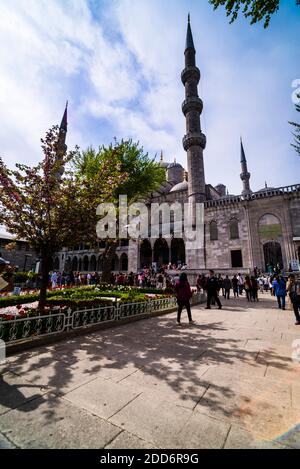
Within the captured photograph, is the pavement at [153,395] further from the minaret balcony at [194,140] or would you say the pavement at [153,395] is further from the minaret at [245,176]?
the minaret at [245,176]

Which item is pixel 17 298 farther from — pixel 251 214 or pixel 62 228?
pixel 251 214

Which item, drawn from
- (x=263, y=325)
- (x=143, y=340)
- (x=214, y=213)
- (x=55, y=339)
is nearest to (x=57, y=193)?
(x=55, y=339)

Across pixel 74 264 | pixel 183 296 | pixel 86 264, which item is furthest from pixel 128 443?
pixel 74 264

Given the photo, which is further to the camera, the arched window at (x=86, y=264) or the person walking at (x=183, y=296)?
the arched window at (x=86, y=264)

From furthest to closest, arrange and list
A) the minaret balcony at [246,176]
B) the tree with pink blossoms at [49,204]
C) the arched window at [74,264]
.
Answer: the arched window at [74,264]
the minaret balcony at [246,176]
the tree with pink blossoms at [49,204]

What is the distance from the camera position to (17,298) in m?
10.7

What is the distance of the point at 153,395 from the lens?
2.84 meters

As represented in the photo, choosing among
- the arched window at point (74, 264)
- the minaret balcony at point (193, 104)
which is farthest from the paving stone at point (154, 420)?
the arched window at point (74, 264)

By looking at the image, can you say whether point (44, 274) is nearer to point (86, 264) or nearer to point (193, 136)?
point (193, 136)

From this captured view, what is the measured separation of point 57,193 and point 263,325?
7.78m

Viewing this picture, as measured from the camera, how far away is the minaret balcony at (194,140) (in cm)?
2700

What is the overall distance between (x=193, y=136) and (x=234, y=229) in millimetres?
12815

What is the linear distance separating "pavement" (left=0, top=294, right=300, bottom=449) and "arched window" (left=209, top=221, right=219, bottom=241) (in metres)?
22.3

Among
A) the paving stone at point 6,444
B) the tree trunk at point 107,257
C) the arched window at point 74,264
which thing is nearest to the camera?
the paving stone at point 6,444
